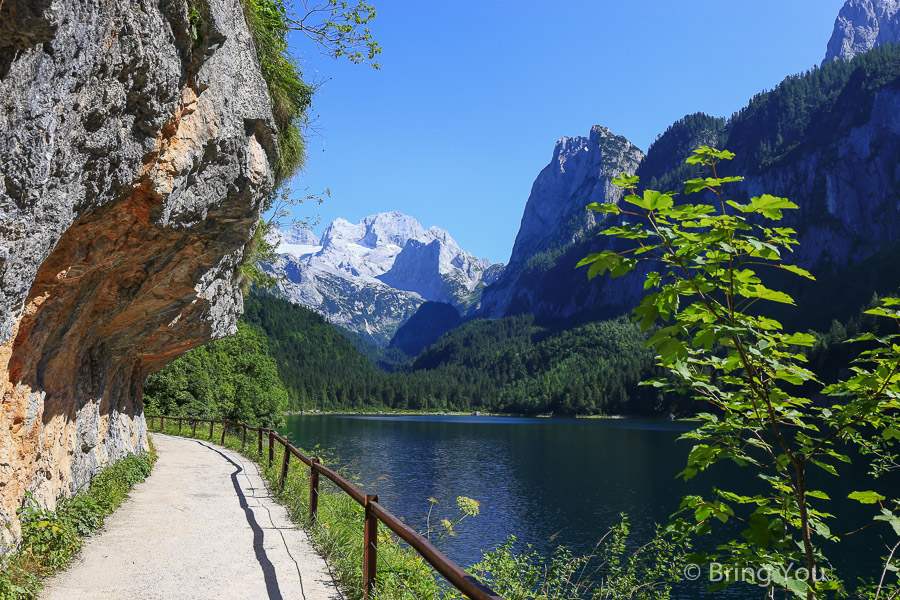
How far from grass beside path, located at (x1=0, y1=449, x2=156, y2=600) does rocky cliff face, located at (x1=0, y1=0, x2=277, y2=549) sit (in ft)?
1.06

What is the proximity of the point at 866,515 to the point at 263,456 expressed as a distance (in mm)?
29095

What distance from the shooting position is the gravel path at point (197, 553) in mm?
7095

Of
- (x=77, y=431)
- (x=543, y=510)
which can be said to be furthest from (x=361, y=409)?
(x=77, y=431)

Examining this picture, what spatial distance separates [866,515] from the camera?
29.2 meters

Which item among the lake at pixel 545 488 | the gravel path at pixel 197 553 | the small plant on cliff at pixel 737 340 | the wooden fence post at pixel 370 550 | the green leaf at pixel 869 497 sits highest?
the small plant on cliff at pixel 737 340

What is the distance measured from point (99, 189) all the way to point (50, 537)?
5.21 meters

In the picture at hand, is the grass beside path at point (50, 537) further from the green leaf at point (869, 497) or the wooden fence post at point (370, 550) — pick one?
the green leaf at point (869, 497)

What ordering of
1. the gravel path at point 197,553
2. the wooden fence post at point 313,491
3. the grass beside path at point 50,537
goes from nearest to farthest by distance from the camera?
the grass beside path at point 50,537
the gravel path at point 197,553
the wooden fence post at point 313,491

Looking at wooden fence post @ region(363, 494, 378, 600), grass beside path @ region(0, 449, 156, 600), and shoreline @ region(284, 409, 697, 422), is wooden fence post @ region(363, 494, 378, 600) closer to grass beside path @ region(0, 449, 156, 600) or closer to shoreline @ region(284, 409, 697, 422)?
grass beside path @ region(0, 449, 156, 600)

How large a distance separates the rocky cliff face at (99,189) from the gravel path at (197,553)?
1.21m

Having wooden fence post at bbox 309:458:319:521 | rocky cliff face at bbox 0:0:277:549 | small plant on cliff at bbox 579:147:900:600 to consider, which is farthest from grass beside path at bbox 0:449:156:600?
small plant on cliff at bbox 579:147:900:600

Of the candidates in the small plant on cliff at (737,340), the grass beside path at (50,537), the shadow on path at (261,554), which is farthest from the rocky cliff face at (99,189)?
the small plant on cliff at (737,340)

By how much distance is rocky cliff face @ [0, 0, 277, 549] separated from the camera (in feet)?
15.4

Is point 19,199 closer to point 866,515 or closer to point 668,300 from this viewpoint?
point 668,300
